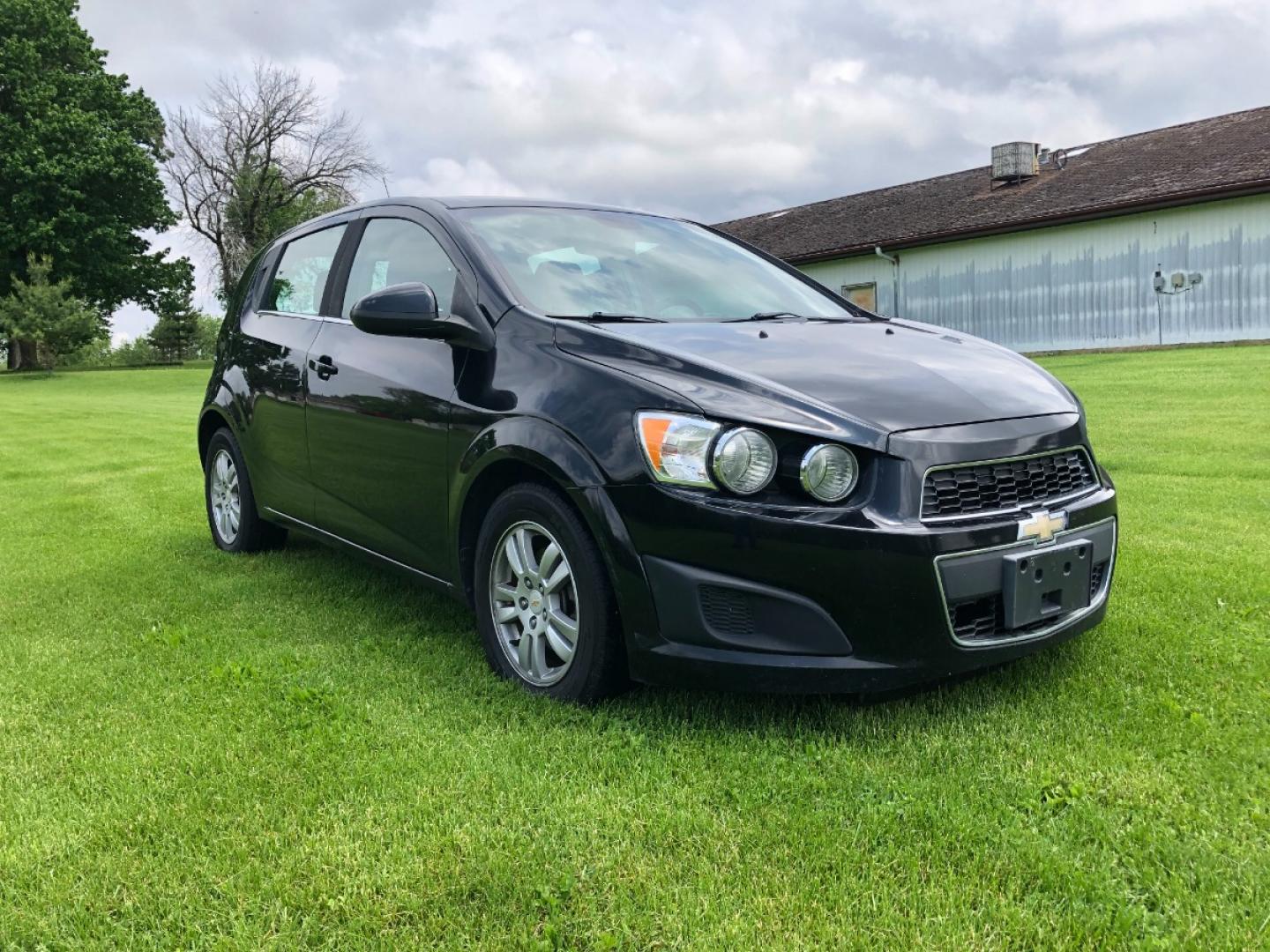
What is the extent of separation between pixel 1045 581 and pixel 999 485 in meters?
0.29

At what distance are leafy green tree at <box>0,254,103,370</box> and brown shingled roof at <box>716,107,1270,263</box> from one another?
67.4 feet

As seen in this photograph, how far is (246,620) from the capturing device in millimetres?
4051

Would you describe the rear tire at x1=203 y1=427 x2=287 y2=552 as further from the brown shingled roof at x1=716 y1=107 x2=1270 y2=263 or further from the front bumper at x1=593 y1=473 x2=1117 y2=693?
the brown shingled roof at x1=716 y1=107 x2=1270 y2=263

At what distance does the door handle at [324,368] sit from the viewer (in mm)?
4027

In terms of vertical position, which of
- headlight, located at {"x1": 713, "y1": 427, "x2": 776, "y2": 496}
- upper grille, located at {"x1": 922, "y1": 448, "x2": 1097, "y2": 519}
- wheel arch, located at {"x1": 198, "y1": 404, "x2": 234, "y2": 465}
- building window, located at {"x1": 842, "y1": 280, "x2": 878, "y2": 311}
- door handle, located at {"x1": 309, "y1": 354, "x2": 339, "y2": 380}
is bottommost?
upper grille, located at {"x1": 922, "y1": 448, "x2": 1097, "y2": 519}

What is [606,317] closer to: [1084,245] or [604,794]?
[604,794]

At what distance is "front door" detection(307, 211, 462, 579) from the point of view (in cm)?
346

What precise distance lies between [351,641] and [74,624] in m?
1.24

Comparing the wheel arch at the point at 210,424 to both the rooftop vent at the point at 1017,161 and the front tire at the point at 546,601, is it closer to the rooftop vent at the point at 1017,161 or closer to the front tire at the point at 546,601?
the front tire at the point at 546,601

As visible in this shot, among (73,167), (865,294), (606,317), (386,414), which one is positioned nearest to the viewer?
(606,317)

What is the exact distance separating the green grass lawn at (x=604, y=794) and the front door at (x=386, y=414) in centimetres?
41

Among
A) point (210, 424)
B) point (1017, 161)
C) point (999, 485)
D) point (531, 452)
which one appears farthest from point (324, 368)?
Answer: point (1017, 161)

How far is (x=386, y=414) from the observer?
3654mm

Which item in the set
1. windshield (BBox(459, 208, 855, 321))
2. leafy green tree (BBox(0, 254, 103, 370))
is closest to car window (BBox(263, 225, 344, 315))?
windshield (BBox(459, 208, 855, 321))
